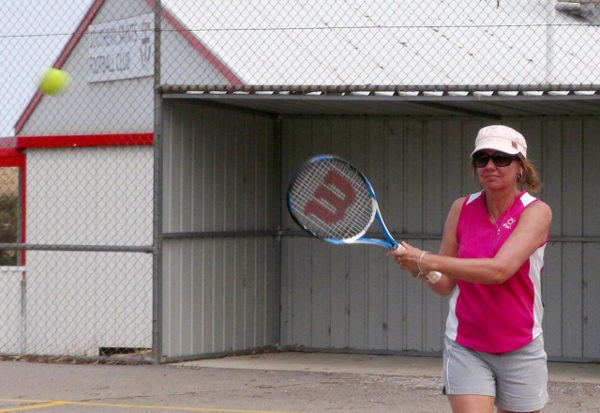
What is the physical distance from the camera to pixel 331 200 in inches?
223

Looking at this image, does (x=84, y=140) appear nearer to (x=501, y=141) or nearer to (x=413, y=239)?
(x=413, y=239)

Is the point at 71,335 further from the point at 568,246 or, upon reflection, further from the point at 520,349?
the point at 520,349

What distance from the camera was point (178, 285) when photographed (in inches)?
473

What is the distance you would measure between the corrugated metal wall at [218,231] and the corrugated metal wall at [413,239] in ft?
1.10

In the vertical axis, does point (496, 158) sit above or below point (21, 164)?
below

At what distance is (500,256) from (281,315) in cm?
903

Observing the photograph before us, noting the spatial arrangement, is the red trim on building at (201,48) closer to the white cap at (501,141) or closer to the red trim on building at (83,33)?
the red trim on building at (83,33)

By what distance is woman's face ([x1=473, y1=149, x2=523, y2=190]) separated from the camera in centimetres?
502

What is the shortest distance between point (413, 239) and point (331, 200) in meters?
7.70

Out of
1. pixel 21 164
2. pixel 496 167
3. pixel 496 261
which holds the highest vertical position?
pixel 21 164

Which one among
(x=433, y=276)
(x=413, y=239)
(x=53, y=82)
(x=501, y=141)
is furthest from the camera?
(x=413, y=239)

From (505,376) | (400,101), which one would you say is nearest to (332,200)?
(505,376)

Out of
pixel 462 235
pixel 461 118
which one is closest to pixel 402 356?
pixel 461 118

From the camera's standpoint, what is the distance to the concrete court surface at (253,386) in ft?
31.3
